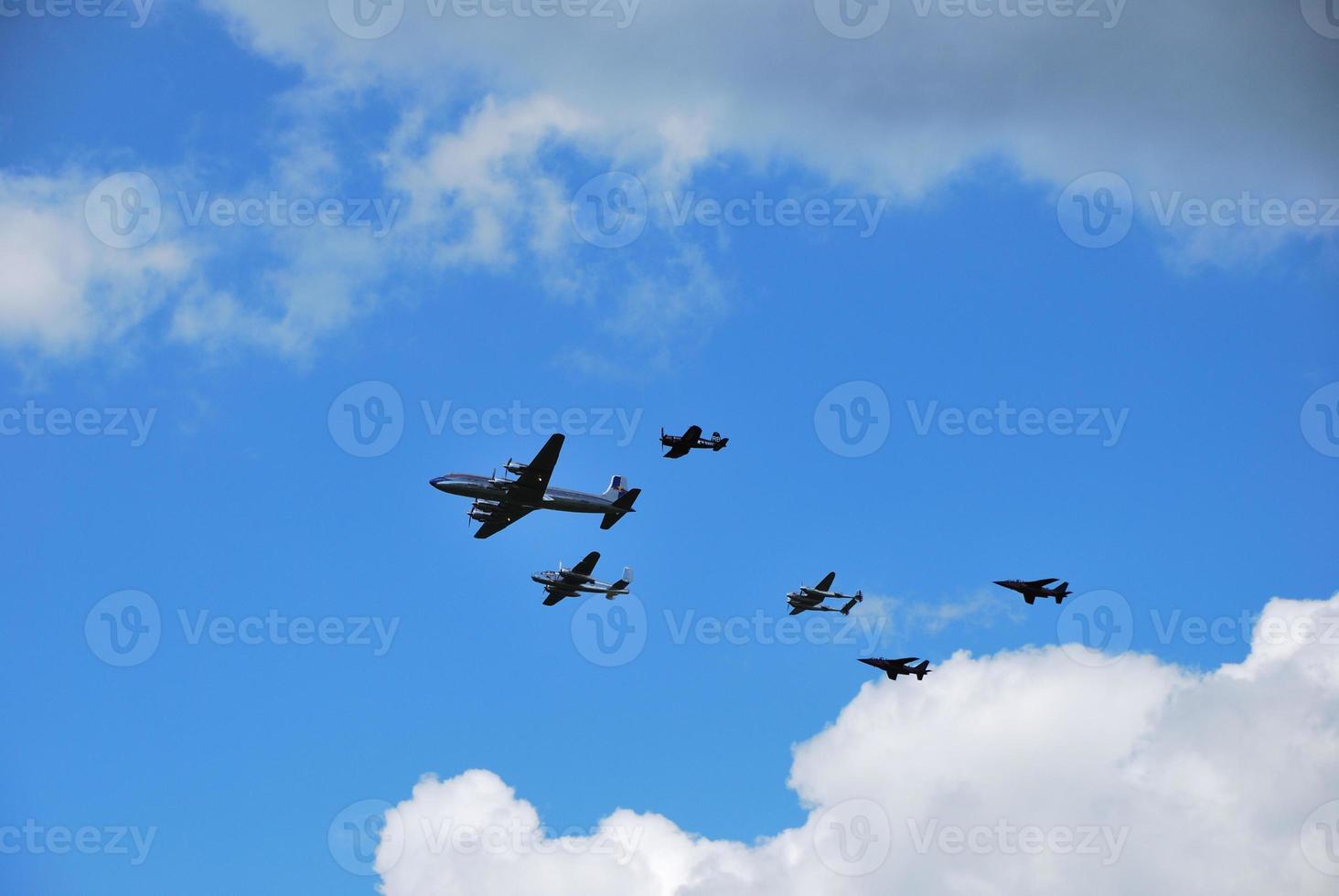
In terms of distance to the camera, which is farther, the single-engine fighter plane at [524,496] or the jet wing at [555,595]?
the jet wing at [555,595]

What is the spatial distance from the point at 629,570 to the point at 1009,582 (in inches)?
1671

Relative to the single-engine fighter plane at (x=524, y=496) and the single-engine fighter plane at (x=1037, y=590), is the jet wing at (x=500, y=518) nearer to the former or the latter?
the single-engine fighter plane at (x=524, y=496)

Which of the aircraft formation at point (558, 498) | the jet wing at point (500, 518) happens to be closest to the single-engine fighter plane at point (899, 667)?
the aircraft formation at point (558, 498)

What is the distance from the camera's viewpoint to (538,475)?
12050 centimetres

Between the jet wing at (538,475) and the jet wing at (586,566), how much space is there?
53.6 feet

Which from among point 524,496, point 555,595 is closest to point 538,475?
point 524,496

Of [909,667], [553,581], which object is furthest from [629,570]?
[909,667]

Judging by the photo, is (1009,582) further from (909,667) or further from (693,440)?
(693,440)

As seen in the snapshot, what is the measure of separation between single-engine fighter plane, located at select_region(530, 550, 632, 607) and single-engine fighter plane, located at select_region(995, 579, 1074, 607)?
41445 mm

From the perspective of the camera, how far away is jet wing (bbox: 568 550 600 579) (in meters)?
138

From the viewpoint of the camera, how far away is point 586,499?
417 ft

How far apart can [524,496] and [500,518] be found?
6.25m

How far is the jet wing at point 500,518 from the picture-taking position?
126 m

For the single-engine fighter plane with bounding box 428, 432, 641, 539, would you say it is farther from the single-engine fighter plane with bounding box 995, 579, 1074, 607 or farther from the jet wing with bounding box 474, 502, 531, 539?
the single-engine fighter plane with bounding box 995, 579, 1074, 607
